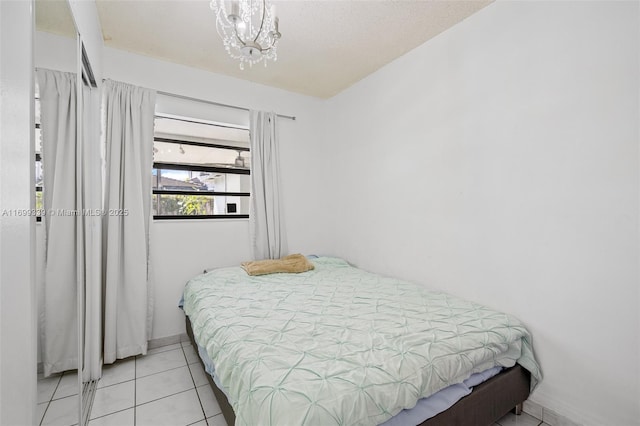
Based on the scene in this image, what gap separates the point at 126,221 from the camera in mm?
2424

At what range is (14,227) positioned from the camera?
2.16ft

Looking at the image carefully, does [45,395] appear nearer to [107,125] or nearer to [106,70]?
[107,125]

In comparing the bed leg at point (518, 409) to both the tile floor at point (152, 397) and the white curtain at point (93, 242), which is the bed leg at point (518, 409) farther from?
the white curtain at point (93, 242)

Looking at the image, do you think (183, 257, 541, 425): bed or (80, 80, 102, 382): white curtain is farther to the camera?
(80, 80, 102, 382): white curtain

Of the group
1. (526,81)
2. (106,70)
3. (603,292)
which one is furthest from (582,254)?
(106,70)

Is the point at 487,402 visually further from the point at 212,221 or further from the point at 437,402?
the point at 212,221

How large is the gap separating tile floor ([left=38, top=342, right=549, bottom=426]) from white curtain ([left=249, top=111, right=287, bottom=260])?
4.09ft

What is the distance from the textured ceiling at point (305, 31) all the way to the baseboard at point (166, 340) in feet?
8.60

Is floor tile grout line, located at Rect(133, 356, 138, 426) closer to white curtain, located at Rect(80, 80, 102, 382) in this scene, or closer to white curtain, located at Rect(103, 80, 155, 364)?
white curtain, located at Rect(103, 80, 155, 364)

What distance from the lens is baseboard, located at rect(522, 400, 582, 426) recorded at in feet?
5.35

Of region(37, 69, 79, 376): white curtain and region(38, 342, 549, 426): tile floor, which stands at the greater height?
region(37, 69, 79, 376): white curtain

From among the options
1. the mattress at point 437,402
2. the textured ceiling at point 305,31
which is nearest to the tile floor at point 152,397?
the mattress at point 437,402

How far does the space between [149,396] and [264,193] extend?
196 centimetres

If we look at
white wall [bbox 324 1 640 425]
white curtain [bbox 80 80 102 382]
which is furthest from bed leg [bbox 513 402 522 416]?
white curtain [bbox 80 80 102 382]
